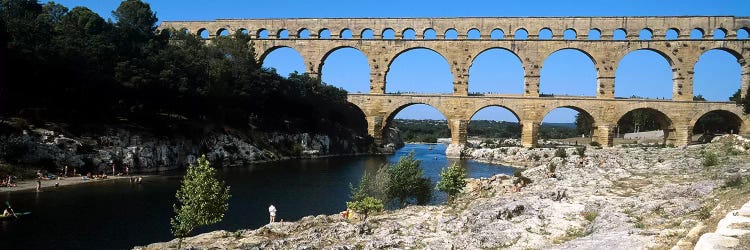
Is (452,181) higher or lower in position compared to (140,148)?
lower

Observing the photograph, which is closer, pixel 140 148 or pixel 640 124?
pixel 140 148

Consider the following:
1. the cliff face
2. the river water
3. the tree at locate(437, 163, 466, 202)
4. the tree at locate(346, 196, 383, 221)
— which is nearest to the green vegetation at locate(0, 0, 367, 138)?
the cliff face

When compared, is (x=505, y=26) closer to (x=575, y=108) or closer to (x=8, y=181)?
(x=575, y=108)

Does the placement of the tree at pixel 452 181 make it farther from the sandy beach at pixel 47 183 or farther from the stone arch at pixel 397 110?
the stone arch at pixel 397 110

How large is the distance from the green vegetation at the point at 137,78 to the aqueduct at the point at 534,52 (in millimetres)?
5514

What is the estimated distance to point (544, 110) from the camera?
50.9m

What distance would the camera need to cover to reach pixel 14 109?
31609 millimetres

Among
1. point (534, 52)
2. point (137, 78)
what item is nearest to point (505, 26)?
point (534, 52)

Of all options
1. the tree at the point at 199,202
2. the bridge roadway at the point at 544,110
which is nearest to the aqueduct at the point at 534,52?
the bridge roadway at the point at 544,110

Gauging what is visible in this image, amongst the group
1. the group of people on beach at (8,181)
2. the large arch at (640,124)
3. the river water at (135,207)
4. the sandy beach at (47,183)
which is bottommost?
the river water at (135,207)

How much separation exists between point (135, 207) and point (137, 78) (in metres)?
15.3

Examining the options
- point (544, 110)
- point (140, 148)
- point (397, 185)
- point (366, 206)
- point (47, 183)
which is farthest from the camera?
point (544, 110)

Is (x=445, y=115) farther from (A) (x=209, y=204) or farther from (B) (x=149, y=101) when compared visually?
(A) (x=209, y=204)

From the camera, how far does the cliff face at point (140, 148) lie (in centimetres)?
2973
